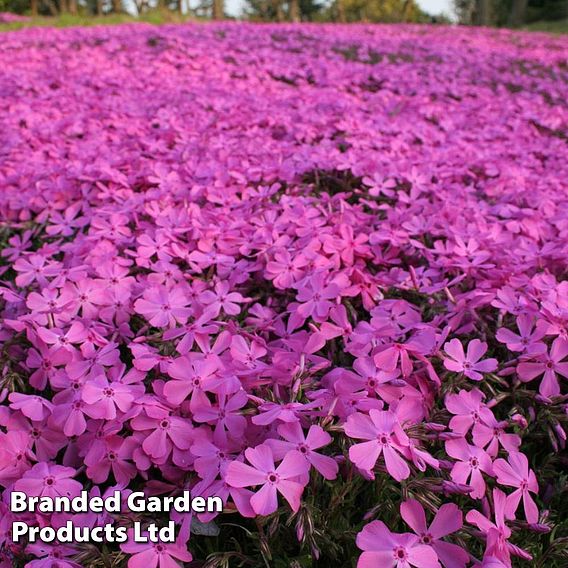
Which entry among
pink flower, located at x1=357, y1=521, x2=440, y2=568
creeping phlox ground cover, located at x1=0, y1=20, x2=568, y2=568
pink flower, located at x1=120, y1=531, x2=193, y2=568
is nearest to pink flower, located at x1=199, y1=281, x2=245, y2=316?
creeping phlox ground cover, located at x1=0, y1=20, x2=568, y2=568

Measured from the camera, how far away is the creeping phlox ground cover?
4.47 ft

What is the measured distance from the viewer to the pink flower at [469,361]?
5.53ft

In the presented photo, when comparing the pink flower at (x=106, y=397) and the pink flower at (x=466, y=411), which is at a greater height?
the pink flower at (x=106, y=397)

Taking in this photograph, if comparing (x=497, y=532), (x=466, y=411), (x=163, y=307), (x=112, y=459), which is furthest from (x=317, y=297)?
(x=497, y=532)

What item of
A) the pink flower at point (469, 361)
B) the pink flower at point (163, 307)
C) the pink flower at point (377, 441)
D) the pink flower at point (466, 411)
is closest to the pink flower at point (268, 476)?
the pink flower at point (377, 441)

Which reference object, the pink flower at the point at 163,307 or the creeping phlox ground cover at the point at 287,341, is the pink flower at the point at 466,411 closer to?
the creeping phlox ground cover at the point at 287,341

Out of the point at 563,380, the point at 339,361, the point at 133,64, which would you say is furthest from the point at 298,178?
the point at 133,64

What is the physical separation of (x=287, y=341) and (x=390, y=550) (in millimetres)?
773

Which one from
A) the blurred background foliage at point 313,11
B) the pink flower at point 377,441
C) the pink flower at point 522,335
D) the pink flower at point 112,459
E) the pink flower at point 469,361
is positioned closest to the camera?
the pink flower at point 377,441

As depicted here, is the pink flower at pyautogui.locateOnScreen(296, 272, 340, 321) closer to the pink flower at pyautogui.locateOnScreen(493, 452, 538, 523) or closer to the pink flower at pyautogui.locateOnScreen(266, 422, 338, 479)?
the pink flower at pyautogui.locateOnScreen(266, 422, 338, 479)

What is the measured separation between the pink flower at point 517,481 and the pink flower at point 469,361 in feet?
0.93

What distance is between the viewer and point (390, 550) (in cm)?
119

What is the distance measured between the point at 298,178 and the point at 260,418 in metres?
2.22

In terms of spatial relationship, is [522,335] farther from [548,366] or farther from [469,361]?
[469,361]
